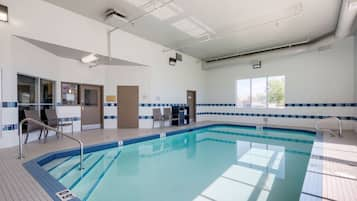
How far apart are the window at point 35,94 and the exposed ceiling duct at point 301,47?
686cm

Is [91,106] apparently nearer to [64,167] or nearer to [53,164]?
[53,164]

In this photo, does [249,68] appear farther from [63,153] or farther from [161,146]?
[63,153]

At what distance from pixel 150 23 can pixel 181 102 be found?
4006 mm

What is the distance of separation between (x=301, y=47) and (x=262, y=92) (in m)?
2.34

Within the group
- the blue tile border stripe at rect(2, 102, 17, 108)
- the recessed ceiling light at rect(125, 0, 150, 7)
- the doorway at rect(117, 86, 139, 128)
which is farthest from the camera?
the doorway at rect(117, 86, 139, 128)

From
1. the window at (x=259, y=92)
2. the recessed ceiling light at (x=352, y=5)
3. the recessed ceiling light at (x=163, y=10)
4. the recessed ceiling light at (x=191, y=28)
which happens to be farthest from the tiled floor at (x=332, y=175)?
the window at (x=259, y=92)

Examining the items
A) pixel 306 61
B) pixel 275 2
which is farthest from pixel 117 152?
pixel 306 61

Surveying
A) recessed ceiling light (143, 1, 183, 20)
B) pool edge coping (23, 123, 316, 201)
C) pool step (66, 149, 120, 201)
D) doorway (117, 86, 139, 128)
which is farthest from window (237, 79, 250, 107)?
pool step (66, 149, 120, 201)

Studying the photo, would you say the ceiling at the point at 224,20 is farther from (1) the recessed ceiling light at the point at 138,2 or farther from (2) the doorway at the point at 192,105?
(2) the doorway at the point at 192,105

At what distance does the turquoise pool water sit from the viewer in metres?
2.56

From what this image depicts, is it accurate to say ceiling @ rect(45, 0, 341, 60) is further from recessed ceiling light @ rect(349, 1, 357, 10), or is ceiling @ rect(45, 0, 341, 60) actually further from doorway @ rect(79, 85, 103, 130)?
doorway @ rect(79, 85, 103, 130)

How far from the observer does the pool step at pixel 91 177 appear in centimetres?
262

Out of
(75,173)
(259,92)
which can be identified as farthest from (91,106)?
(259,92)

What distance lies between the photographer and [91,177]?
310 cm
